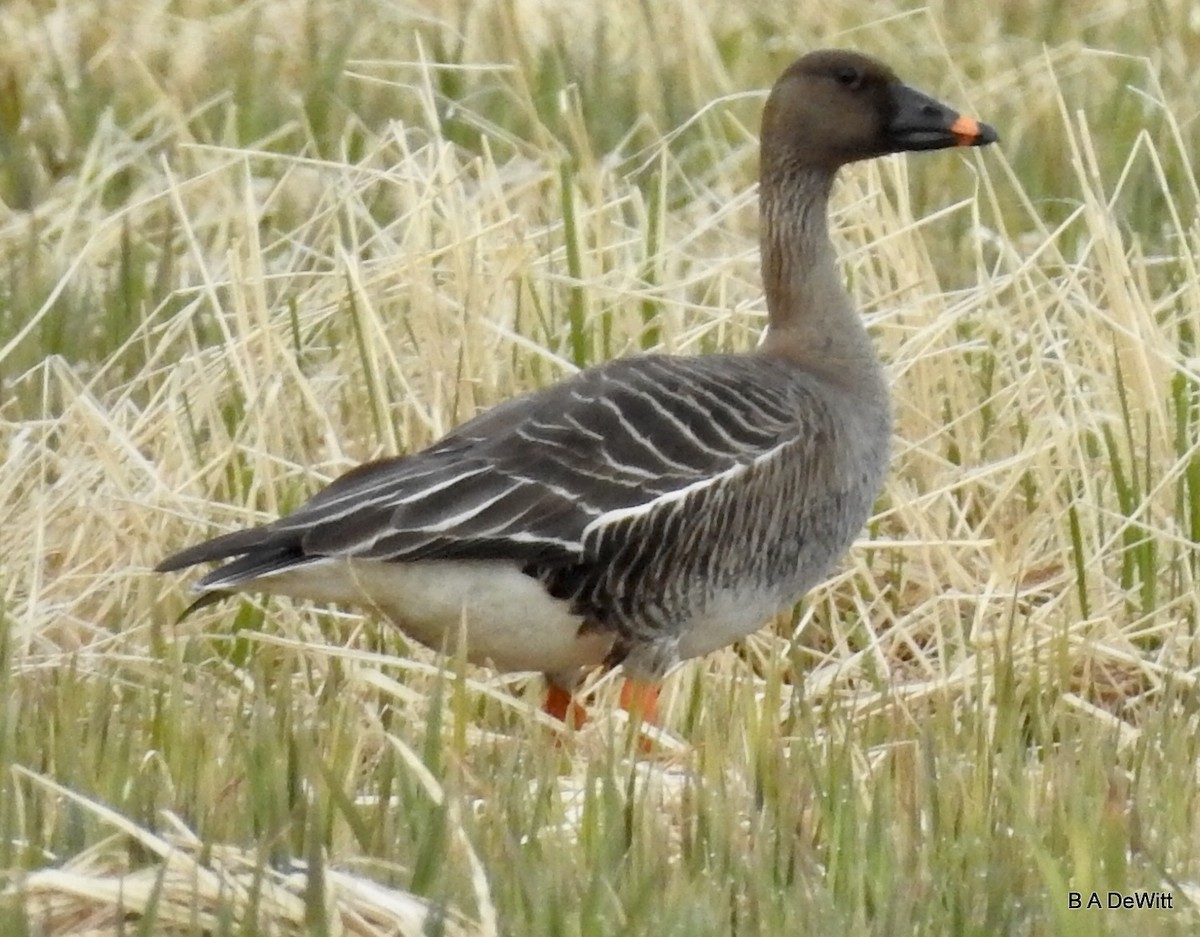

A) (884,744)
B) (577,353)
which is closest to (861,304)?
(577,353)

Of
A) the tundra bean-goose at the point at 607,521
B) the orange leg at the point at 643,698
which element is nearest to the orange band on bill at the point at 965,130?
the tundra bean-goose at the point at 607,521

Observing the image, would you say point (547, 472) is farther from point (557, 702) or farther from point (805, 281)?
point (805, 281)

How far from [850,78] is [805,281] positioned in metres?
0.52

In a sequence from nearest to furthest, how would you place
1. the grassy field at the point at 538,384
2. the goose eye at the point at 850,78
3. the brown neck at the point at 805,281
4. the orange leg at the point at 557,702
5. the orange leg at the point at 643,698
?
the grassy field at the point at 538,384 < the orange leg at the point at 643,698 < the orange leg at the point at 557,702 < the brown neck at the point at 805,281 < the goose eye at the point at 850,78

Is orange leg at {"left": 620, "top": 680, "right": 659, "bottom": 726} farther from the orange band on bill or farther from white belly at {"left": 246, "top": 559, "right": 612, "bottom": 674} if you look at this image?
the orange band on bill

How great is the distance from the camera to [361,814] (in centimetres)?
408

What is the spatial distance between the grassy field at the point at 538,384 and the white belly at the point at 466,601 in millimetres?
115

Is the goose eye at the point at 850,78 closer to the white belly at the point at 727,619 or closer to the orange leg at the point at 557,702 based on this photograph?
the white belly at the point at 727,619

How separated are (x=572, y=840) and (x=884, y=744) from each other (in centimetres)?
94

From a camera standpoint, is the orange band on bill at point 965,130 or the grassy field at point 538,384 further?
the orange band on bill at point 965,130

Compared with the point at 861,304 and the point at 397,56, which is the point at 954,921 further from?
the point at 397,56

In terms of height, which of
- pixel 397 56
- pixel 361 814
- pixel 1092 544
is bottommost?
pixel 1092 544

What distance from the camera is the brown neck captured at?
6.06 metres

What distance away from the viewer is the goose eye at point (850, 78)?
6273 millimetres
